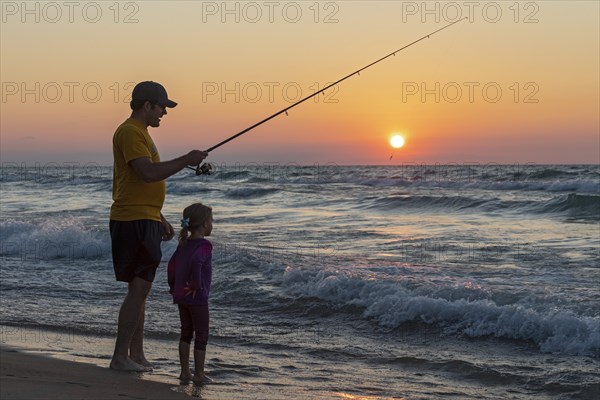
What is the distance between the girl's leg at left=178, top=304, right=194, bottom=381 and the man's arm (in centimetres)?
74

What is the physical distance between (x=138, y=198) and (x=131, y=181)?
94 millimetres

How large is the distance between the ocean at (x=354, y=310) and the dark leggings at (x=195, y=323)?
10.0 inches

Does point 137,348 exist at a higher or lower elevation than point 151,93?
lower

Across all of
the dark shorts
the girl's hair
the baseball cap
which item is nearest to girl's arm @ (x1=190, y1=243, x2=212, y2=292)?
the girl's hair

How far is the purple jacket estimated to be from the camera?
445 cm

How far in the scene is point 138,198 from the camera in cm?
437

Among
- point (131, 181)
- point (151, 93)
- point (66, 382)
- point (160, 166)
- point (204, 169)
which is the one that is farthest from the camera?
point (204, 169)

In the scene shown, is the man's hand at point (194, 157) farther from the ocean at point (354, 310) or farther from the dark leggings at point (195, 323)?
the ocean at point (354, 310)

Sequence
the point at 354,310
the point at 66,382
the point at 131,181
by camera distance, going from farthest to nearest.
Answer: the point at 354,310
the point at 131,181
the point at 66,382

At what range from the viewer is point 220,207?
22766 mm

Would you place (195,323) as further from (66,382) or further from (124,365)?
(66,382)

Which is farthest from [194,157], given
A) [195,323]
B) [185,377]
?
[185,377]

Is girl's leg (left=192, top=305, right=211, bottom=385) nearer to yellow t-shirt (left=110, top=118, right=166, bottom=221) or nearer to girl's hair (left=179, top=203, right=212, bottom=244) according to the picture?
girl's hair (left=179, top=203, right=212, bottom=244)

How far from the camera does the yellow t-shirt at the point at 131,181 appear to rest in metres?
4.32
